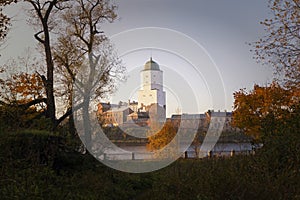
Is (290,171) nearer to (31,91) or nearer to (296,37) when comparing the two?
(296,37)

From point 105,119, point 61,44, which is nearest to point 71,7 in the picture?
point 61,44

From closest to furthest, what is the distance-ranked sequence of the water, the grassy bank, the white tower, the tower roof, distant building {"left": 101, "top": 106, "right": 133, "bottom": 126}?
the grassy bank < the tower roof < the white tower < the water < distant building {"left": 101, "top": 106, "right": 133, "bottom": 126}

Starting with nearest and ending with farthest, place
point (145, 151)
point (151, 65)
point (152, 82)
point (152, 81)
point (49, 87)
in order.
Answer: point (49, 87) → point (151, 65) → point (152, 82) → point (152, 81) → point (145, 151)

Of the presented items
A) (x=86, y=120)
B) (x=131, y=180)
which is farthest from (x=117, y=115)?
(x=131, y=180)

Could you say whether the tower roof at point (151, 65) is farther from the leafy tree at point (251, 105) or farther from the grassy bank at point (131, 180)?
the leafy tree at point (251, 105)

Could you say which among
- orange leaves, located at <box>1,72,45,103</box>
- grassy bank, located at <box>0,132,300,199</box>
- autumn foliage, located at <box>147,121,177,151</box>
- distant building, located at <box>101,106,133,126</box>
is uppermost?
orange leaves, located at <box>1,72,45,103</box>

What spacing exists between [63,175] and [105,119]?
11636mm

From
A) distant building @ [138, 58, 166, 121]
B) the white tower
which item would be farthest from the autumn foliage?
the white tower

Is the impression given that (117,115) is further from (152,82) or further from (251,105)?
(251,105)

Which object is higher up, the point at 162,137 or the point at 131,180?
the point at 162,137

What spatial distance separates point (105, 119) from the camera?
23062 mm

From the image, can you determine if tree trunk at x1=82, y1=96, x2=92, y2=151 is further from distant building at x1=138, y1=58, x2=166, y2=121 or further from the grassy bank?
the grassy bank

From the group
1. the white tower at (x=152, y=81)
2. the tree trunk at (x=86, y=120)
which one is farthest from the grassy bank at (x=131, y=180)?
the white tower at (x=152, y=81)

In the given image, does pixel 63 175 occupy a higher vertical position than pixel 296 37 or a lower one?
lower
